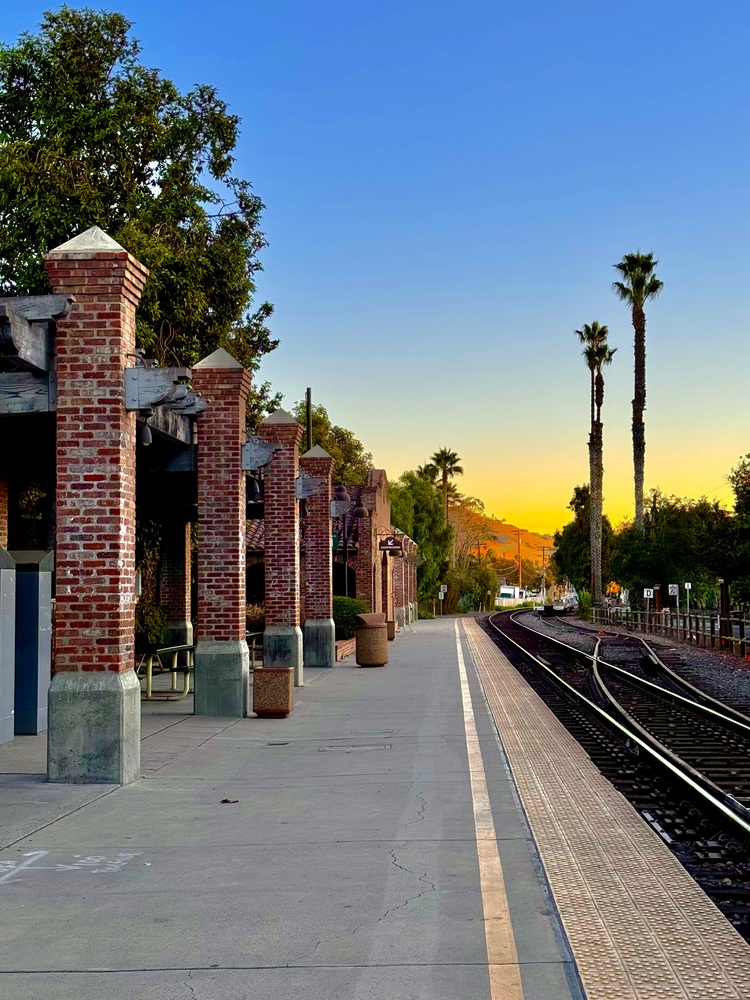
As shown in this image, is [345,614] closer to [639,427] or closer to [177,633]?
[177,633]

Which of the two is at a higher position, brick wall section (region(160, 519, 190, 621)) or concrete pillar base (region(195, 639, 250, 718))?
brick wall section (region(160, 519, 190, 621))

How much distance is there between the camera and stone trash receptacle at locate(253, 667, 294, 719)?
14.5 m

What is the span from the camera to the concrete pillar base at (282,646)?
19.7 meters

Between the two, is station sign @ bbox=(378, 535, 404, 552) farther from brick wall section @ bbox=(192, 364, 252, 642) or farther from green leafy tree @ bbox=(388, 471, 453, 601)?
green leafy tree @ bbox=(388, 471, 453, 601)

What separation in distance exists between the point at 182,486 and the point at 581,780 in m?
Result: 11.3

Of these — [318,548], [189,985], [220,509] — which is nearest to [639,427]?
[318,548]

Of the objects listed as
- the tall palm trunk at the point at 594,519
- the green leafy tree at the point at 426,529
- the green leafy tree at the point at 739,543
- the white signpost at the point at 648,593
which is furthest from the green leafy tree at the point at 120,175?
the green leafy tree at the point at 426,529

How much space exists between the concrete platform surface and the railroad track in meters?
1.17

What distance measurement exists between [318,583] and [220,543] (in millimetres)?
9483

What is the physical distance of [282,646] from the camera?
1977 cm

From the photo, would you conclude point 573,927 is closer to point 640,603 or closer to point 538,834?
point 538,834

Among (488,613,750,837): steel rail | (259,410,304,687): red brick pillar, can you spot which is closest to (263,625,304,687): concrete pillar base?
(259,410,304,687): red brick pillar

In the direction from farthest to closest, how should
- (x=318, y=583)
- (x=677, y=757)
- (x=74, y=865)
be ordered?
(x=318, y=583)
(x=677, y=757)
(x=74, y=865)

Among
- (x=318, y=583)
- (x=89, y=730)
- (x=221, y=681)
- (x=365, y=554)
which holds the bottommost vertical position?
(x=221, y=681)
